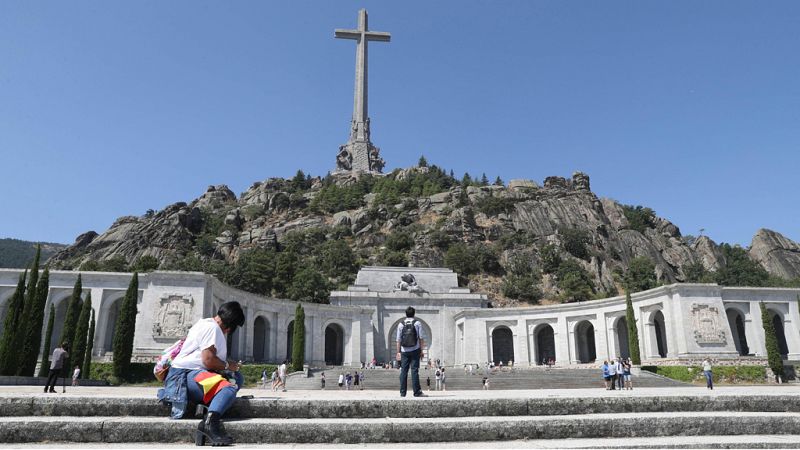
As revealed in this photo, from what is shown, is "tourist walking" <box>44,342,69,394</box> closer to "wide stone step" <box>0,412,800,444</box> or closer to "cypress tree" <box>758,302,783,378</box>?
"wide stone step" <box>0,412,800,444</box>

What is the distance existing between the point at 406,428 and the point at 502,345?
1783 inches

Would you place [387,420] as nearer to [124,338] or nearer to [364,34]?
[124,338]

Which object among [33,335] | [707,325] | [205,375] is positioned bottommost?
[205,375]

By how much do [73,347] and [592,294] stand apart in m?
56.5

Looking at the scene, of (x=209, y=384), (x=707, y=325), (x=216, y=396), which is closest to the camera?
(x=216, y=396)

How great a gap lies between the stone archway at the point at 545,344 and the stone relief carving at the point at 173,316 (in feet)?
96.0

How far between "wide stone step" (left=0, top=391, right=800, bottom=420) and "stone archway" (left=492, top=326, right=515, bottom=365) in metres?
42.6

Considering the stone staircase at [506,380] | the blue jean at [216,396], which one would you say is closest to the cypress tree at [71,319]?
the stone staircase at [506,380]

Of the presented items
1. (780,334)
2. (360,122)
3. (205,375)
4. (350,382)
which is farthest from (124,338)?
(360,122)

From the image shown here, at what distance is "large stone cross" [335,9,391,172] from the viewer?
102875 mm

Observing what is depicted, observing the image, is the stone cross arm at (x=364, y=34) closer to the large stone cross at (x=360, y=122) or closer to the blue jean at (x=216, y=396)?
the large stone cross at (x=360, y=122)

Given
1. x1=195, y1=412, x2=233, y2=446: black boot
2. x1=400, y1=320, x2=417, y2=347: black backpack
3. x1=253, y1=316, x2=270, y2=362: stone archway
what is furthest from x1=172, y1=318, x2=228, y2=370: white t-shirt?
x1=253, y1=316, x2=270, y2=362: stone archway

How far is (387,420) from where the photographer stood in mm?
6277

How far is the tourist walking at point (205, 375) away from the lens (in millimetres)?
5535
